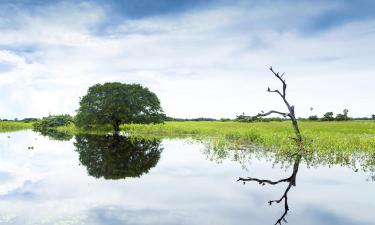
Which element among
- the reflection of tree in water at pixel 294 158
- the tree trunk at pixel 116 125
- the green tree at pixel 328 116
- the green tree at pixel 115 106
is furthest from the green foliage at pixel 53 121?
the reflection of tree in water at pixel 294 158

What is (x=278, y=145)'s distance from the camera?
2653 centimetres

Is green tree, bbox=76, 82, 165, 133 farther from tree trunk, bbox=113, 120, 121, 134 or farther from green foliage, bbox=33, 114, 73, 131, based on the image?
green foliage, bbox=33, 114, 73, 131

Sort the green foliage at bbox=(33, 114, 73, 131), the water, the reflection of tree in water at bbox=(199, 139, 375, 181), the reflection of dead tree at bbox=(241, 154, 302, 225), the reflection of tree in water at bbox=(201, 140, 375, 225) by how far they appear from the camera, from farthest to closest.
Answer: the green foliage at bbox=(33, 114, 73, 131) < the reflection of tree in water at bbox=(199, 139, 375, 181) < the reflection of tree in water at bbox=(201, 140, 375, 225) < the reflection of dead tree at bbox=(241, 154, 302, 225) < the water

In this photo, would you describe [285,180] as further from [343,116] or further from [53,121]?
[53,121]

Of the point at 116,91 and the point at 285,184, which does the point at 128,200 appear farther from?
the point at 116,91

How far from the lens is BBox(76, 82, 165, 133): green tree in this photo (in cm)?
5925

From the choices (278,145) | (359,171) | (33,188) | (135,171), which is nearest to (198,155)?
(278,145)

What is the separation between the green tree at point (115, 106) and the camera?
5925 centimetres

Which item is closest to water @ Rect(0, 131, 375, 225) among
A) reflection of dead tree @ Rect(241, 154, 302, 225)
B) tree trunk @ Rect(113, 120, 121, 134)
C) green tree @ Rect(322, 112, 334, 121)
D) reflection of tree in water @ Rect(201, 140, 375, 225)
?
reflection of dead tree @ Rect(241, 154, 302, 225)

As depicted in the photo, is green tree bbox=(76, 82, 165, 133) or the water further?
green tree bbox=(76, 82, 165, 133)

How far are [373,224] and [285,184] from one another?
510 centimetres

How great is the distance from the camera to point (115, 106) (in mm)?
58844

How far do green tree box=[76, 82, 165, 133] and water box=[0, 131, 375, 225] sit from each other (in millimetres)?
38314

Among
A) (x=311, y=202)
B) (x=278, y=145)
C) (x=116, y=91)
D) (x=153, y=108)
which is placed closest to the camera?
(x=311, y=202)
